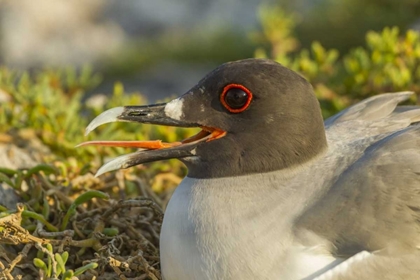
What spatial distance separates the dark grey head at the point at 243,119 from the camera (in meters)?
3.93

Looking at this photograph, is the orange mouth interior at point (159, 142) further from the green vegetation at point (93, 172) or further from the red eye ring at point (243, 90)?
the green vegetation at point (93, 172)

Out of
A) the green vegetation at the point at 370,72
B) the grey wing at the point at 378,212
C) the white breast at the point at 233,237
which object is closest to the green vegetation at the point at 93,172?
the green vegetation at the point at 370,72

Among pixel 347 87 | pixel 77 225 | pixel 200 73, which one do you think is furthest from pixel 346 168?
pixel 200 73

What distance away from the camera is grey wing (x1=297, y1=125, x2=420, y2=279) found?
11.7ft

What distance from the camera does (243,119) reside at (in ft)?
13.1

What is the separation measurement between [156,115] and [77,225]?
3.02ft

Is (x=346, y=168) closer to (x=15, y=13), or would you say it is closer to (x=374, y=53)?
(x=374, y=53)

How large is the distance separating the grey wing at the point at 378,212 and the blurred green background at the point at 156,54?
1.88 metres

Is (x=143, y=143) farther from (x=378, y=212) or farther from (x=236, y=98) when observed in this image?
(x=378, y=212)

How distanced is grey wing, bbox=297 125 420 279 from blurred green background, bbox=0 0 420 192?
1.88 meters

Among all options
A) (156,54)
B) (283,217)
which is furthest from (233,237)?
(156,54)

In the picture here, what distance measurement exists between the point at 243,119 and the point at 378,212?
0.80 m

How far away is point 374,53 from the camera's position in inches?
254

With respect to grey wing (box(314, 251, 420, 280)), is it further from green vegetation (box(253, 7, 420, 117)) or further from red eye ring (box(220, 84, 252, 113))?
green vegetation (box(253, 7, 420, 117))
